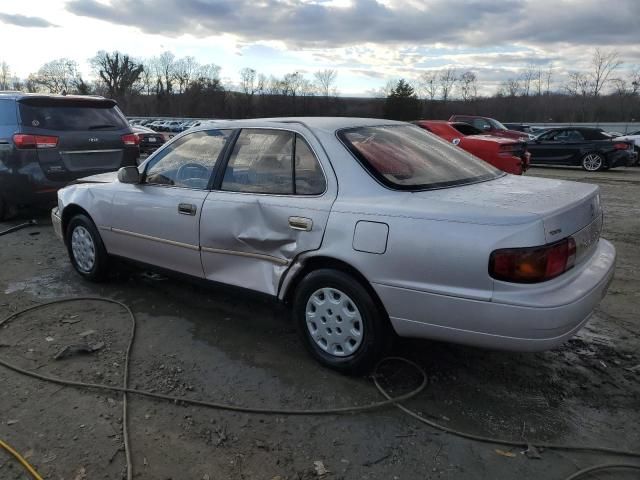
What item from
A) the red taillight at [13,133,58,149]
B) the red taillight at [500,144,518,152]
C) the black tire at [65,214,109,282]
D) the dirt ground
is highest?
the red taillight at [13,133,58,149]

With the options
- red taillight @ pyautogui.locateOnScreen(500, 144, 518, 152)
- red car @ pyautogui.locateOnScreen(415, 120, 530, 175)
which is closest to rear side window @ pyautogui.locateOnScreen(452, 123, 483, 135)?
red car @ pyautogui.locateOnScreen(415, 120, 530, 175)

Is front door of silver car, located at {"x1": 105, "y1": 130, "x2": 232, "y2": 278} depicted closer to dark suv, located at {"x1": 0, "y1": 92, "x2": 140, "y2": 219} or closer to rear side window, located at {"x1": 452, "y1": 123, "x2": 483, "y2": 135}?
dark suv, located at {"x1": 0, "y1": 92, "x2": 140, "y2": 219}

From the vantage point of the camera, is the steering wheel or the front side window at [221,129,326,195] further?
the steering wheel

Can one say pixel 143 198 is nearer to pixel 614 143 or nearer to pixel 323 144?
pixel 323 144

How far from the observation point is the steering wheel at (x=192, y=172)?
3939mm

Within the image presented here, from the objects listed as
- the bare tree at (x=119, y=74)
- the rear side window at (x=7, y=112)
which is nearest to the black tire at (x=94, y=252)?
the rear side window at (x=7, y=112)

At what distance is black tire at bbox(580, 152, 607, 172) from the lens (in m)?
16.5

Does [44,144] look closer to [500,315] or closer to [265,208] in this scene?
[265,208]

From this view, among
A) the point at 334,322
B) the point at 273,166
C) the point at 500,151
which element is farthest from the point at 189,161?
the point at 500,151

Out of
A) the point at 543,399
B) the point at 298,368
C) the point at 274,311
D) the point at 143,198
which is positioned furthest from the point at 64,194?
the point at 543,399

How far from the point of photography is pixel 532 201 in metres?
2.91

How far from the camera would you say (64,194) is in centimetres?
513

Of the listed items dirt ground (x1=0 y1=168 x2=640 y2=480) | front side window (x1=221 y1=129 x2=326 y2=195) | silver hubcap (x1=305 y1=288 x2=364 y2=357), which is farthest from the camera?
front side window (x1=221 y1=129 x2=326 y2=195)

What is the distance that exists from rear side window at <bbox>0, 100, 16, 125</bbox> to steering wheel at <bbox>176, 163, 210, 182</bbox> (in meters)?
4.19
